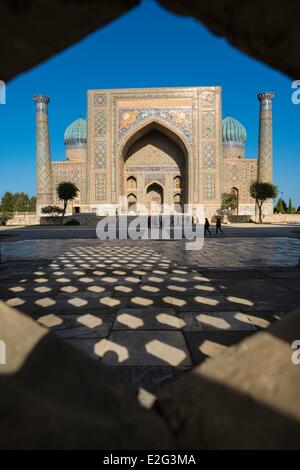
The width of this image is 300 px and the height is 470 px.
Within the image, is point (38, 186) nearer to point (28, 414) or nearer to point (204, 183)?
point (204, 183)

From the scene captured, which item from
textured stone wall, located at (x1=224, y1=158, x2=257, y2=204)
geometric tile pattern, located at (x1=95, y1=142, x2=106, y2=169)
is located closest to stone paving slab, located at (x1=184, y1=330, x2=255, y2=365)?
geometric tile pattern, located at (x1=95, y1=142, x2=106, y2=169)

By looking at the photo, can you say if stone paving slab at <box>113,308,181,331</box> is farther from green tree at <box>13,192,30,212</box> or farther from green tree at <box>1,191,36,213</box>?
green tree at <box>13,192,30,212</box>

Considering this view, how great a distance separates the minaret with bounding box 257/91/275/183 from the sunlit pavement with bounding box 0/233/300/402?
74.8ft

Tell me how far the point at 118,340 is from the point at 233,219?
23.7 metres

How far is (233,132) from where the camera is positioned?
1238 inches

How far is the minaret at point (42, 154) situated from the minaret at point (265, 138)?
17033mm

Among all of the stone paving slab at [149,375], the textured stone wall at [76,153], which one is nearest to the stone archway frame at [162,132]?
the textured stone wall at [76,153]

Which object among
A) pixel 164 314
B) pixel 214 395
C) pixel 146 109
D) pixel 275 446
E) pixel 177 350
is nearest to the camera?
pixel 275 446

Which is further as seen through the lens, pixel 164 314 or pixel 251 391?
pixel 164 314

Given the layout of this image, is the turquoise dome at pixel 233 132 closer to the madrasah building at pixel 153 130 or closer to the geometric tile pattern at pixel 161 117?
the madrasah building at pixel 153 130

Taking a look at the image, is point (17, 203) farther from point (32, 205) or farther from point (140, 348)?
point (140, 348)

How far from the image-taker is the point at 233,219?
24.6m

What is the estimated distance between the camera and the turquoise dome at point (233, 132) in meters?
31.2

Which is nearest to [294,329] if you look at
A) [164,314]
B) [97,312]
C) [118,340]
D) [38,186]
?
[118,340]
